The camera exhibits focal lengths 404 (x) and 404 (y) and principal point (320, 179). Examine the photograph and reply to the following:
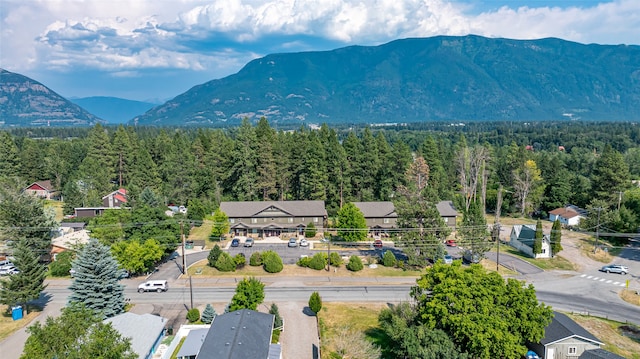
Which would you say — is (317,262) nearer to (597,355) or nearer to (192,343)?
(192,343)

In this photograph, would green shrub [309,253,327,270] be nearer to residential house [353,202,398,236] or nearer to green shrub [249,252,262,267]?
green shrub [249,252,262,267]

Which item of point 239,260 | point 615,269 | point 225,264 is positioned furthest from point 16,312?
point 615,269

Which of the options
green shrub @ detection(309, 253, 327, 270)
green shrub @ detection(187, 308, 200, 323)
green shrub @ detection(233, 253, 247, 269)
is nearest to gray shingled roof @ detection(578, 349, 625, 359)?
green shrub @ detection(309, 253, 327, 270)

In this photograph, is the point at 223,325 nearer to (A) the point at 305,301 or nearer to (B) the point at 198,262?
(A) the point at 305,301

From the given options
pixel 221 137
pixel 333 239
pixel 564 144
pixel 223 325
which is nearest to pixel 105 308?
pixel 223 325

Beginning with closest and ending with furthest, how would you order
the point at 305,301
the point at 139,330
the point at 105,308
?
1. the point at 139,330
2. the point at 105,308
3. the point at 305,301

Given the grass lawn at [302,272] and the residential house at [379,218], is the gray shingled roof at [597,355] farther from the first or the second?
the residential house at [379,218]

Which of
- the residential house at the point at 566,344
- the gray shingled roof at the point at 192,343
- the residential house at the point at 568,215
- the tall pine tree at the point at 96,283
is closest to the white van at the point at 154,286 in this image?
the tall pine tree at the point at 96,283
